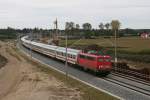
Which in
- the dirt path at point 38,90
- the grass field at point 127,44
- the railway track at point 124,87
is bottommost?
the dirt path at point 38,90

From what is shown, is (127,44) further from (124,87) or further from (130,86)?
(124,87)

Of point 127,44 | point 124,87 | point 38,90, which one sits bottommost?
point 38,90

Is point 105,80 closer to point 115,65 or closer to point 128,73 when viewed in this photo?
point 128,73

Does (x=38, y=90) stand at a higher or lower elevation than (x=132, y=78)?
→ lower

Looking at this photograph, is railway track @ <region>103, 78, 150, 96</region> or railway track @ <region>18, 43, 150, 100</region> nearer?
railway track @ <region>18, 43, 150, 100</region>

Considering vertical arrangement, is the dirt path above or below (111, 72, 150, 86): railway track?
below

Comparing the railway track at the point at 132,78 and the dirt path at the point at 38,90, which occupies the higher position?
the railway track at the point at 132,78

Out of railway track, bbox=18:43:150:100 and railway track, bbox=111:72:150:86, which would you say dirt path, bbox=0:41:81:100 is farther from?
railway track, bbox=111:72:150:86

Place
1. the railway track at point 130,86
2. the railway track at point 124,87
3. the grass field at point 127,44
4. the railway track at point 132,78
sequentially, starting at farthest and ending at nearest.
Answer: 1. the grass field at point 127,44
2. the railway track at point 132,78
3. the railway track at point 130,86
4. the railway track at point 124,87

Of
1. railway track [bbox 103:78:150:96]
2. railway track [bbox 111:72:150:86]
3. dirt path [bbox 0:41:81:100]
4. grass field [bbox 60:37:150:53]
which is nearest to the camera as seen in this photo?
dirt path [bbox 0:41:81:100]

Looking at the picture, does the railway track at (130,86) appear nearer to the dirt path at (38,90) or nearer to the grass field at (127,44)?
the dirt path at (38,90)

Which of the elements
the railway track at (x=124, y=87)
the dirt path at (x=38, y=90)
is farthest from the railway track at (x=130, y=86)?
the dirt path at (x=38, y=90)

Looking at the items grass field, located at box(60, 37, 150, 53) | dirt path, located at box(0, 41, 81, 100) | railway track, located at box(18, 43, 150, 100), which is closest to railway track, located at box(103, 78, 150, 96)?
railway track, located at box(18, 43, 150, 100)

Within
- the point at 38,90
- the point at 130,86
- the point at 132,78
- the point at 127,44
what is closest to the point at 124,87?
the point at 130,86
